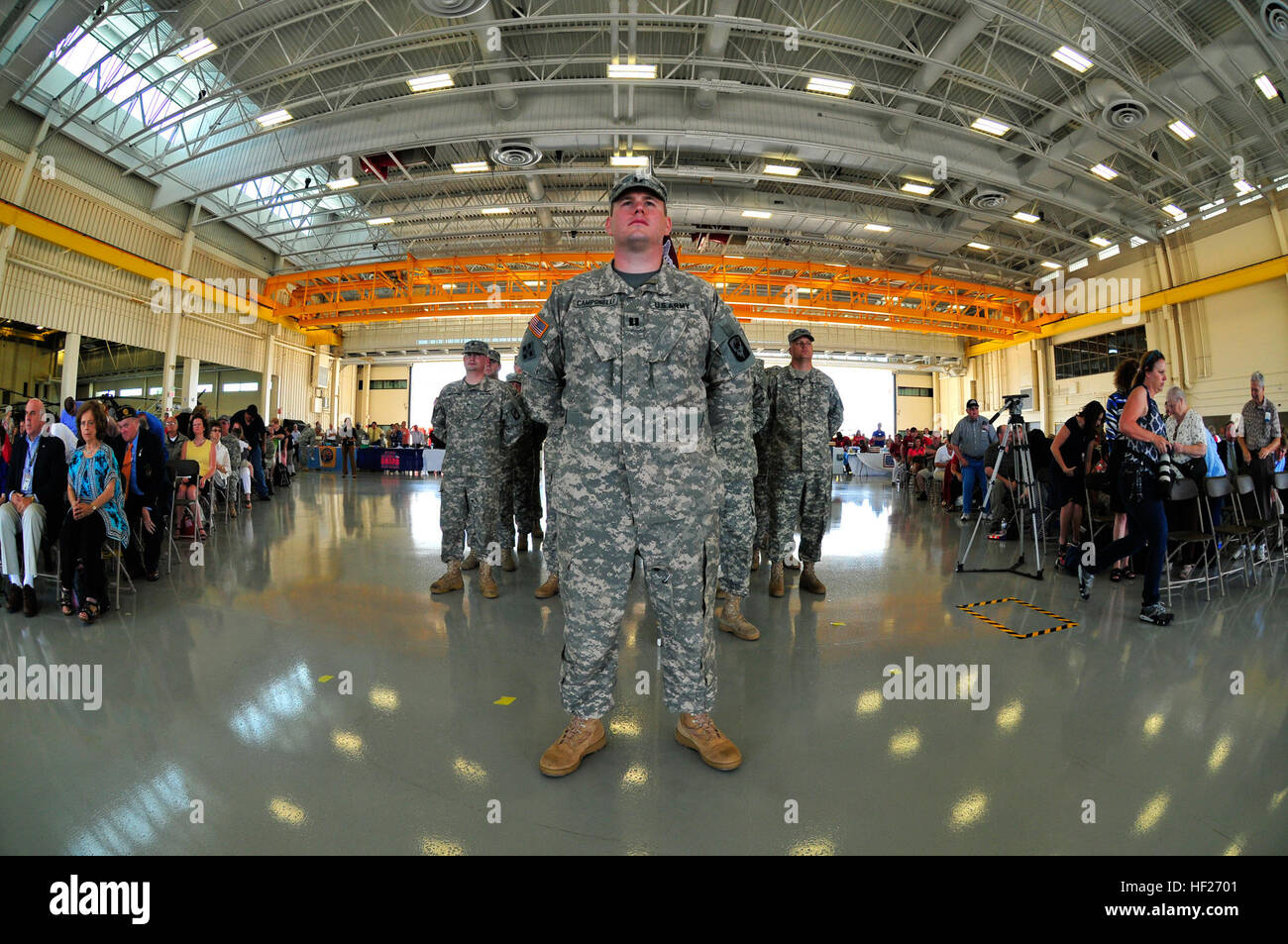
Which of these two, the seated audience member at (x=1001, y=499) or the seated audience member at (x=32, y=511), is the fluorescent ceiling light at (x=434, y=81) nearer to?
the seated audience member at (x=32, y=511)

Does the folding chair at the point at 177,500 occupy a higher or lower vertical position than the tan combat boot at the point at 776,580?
higher

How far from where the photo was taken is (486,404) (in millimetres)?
4305

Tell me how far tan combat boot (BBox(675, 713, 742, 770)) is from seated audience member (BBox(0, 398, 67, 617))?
4414mm

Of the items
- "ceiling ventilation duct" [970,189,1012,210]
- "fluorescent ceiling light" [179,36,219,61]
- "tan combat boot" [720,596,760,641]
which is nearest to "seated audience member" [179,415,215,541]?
"fluorescent ceiling light" [179,36,219,61]

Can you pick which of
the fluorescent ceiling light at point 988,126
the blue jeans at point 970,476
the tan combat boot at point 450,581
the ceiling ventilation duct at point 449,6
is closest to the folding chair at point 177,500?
the tan combat boot at point 450,581

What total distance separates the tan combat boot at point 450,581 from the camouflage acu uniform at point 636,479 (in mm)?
2621

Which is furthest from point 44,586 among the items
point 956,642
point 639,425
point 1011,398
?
point 1011,398

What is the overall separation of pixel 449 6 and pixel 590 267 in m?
9.66

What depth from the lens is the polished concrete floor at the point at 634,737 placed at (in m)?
1.59

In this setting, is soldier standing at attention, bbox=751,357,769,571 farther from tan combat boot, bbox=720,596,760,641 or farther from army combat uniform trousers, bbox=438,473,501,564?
army combat uniform trousers, bbox=438,473,501,564

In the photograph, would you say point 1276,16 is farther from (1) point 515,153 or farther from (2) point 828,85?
(1) point 515,153
